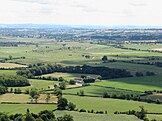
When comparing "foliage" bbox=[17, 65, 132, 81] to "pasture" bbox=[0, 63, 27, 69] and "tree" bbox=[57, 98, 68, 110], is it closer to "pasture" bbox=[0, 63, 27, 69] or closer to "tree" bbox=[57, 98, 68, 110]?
"pasture" bbox=[0, 63, 27, 69]

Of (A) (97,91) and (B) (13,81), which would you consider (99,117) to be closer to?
(A) (97,91)

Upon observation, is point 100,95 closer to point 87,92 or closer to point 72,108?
point 87,92

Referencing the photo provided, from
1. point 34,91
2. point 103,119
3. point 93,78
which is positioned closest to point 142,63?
point 93,78

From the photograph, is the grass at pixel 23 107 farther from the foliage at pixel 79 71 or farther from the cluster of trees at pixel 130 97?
the foliage at pixel 79 71

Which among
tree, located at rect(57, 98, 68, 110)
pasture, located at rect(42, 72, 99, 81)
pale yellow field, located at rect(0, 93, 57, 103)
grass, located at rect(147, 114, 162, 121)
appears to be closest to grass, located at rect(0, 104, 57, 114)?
tree, located at rect(57, 98, 68, 110)

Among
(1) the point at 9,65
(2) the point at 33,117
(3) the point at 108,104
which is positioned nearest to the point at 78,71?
(1) the point at 9,65

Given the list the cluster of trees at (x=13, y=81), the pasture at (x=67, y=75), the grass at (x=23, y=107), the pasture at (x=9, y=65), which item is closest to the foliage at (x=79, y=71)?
the pasture at (x=67, y=75)
